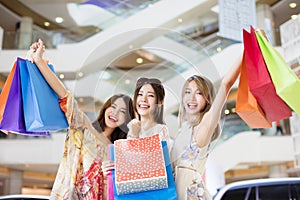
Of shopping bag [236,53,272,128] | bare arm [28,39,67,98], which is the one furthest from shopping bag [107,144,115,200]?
shopping bag [236,53,272,128]

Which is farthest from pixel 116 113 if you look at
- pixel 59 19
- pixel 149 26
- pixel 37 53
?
pixel 59 19

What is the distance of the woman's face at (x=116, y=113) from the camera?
94 centimetres

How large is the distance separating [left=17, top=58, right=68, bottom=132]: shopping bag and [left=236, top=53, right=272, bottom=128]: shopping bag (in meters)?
0.49

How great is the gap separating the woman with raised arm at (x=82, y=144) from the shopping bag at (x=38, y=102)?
2 centimetres

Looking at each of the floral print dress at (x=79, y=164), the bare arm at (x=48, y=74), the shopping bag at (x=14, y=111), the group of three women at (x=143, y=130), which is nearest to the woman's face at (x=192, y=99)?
the group of three women at (x=143, y=130)

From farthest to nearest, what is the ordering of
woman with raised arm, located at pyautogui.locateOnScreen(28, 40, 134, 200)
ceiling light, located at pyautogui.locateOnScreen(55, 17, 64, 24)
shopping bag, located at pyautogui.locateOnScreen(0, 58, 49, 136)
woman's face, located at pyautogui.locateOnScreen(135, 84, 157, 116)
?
ceiling light, located at pyautogui.locateOnScreen(55, 17, 64, 24) → shopping bag, located at pyautogui.locateOnScreen(0, 58, 49, 136) → woman with raised arm, located at pyautogui.locateOnScreen(28, 40, 134, 200) → woman's face, located at pyautogui.locateOnScreen(135, 84, 157, 116)

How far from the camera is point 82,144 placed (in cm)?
111

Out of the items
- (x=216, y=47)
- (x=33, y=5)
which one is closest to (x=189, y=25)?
(x=216, y=47)

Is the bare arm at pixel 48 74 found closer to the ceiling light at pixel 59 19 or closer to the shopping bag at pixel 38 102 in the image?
the shopping bag at pixel 38 102

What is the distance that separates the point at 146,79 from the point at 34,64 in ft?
1.27

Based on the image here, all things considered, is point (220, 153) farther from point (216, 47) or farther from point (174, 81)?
point (174, 81)

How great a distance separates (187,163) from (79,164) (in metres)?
0.31

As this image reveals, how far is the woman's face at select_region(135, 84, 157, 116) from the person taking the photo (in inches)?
36.0

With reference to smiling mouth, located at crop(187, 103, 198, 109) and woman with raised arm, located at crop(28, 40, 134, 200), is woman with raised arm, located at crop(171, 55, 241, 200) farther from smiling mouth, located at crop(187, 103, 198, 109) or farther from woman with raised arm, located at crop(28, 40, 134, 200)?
woman with raised arm, located at crop(28, 40, 134, 200)
